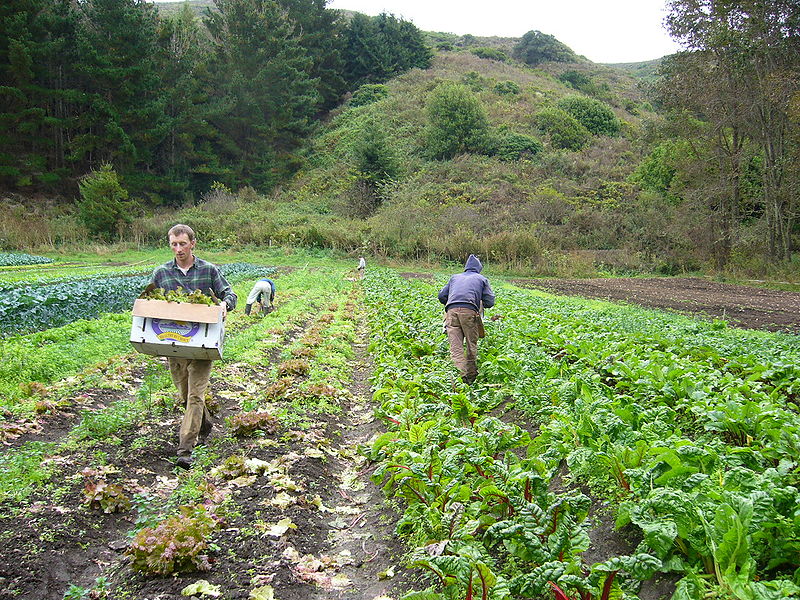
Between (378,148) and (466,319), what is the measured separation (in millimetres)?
37586

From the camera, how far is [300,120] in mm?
54250

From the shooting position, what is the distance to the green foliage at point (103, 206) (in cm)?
3531

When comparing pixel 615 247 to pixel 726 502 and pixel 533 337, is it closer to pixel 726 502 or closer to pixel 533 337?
pixel 533 337

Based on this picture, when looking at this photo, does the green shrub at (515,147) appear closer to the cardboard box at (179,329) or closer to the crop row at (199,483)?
the crop row at (199,483)

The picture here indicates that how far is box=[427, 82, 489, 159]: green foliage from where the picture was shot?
51.0 m

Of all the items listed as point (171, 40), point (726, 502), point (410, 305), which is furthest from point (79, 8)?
point (726, 502)

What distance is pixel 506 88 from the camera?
64.6 m

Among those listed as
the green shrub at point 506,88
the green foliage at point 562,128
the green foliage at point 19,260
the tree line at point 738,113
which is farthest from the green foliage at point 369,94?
the green foliage at point 19,260

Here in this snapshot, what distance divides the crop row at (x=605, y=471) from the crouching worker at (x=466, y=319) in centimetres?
43

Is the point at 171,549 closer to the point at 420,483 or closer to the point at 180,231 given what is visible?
the point at 420,483

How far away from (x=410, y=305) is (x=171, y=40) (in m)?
45.7

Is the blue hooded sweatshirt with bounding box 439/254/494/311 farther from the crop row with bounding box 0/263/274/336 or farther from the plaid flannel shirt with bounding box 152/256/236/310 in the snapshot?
the crop row with bounding box 0/263/274/336

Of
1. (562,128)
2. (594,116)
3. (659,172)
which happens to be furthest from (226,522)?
(594,116)

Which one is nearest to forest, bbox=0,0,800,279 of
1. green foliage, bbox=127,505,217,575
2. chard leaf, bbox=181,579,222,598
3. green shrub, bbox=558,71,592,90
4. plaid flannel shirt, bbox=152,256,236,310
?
green shrub, bbox=558,71,592,90
